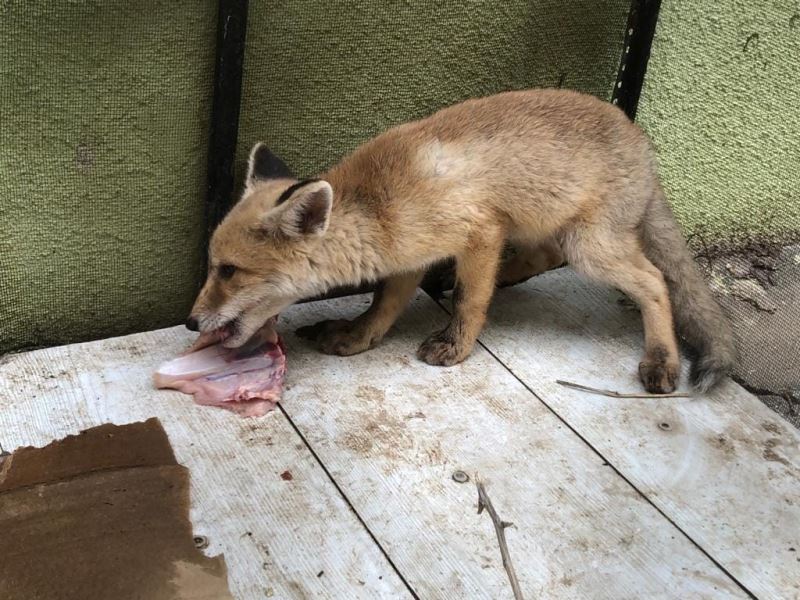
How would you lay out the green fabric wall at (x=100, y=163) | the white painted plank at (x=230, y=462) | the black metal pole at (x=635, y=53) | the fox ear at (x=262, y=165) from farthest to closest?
the black metal pole at (x=635, y=53), the fox ear at (x=262, y=165), the green fabric wall at (x=100, y=163), the white painted plank at (x=230, y=462)

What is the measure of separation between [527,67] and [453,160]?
1.02 meters

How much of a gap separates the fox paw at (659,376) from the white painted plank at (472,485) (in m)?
0.54

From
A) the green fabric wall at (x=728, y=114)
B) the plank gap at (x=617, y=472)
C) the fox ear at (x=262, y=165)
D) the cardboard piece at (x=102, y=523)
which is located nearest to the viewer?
the cardboard piece at (x=102, y=523)

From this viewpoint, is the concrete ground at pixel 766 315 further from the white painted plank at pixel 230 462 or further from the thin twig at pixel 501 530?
the white painted plank at pixel 230 462

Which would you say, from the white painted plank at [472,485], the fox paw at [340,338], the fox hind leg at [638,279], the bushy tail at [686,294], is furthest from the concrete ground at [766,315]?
the fox paw at [340,338]

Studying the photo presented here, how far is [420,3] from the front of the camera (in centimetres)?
393

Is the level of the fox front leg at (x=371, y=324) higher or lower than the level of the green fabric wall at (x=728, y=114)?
lower

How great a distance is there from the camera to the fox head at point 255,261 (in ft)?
11.2

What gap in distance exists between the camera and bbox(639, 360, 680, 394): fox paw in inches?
150

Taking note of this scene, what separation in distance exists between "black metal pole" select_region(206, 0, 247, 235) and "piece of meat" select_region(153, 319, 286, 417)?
2.04 ft

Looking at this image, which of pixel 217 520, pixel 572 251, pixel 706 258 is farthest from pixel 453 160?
pixel 706 258

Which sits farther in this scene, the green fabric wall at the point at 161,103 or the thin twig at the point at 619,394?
the thin twig at the point at 619,394

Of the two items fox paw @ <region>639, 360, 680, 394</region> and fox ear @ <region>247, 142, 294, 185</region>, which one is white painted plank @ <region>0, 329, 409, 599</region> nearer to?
fox ear @ <region>247, 142, 294, 185</region>

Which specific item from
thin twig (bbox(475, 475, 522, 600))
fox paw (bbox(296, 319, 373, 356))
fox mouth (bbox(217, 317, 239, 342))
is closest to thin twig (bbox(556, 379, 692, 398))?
thin twig (bbox(475, 475, 522, 600))
